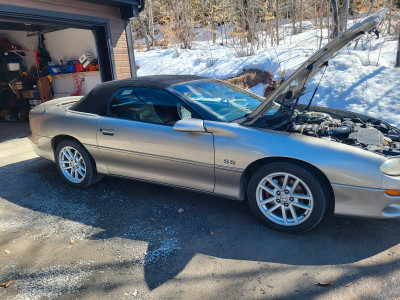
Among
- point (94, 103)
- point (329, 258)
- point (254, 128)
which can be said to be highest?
point (94, 103)

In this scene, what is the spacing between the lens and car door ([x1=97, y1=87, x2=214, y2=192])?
2975mm

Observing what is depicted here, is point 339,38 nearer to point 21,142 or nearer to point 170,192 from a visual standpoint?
point 170,192

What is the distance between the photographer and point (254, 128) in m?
2.83

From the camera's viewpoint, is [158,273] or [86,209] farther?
[86,209]

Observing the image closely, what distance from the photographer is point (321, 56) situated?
2.86 meters

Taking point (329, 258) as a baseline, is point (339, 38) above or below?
above

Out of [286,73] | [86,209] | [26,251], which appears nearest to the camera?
[26,251]

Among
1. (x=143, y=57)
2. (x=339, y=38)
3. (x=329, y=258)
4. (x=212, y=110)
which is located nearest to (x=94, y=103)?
(x=212, y=110)

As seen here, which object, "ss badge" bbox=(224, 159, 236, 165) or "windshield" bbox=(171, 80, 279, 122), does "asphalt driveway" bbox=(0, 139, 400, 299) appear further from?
"windshield" bbox=(171, 80, 279, 122)

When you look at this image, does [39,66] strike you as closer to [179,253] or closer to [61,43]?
[61,43]

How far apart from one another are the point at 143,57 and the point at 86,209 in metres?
12.3

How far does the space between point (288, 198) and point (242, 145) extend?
0.61 meters

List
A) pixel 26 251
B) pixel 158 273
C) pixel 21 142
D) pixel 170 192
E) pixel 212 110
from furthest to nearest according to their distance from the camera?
pixel 21 142 → pixel 170 192 → pixel 212 110 → pixel 26 251 → pixel 158 273

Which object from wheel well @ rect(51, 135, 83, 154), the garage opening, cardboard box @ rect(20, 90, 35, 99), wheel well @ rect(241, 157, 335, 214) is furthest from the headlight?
cardboard box @ rect(20, 90, 35, 99)
